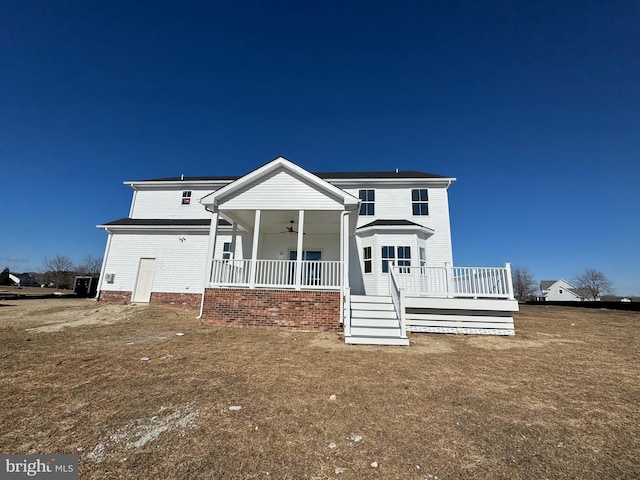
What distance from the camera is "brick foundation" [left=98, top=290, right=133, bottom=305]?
14.0 meters

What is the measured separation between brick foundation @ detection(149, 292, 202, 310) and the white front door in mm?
482

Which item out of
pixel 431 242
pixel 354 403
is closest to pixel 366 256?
pixel 431 242

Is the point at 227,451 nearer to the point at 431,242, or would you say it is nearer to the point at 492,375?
the point at 492,375

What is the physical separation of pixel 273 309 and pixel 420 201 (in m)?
10.7

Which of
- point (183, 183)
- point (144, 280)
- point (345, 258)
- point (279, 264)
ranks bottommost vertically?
point (144, 280)

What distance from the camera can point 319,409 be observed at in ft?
11.3

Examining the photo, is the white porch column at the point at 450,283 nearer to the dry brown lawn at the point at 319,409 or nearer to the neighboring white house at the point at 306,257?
the neighboring white house at the point at 306,257

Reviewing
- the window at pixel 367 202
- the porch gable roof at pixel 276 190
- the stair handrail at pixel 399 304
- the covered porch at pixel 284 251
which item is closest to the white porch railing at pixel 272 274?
the covered porch at pixel 284 251

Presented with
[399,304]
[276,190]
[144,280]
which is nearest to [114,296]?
[144,280]

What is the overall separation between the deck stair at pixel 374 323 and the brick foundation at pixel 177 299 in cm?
884

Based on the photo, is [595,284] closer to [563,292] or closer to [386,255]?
[563,292]

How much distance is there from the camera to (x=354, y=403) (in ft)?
12.0

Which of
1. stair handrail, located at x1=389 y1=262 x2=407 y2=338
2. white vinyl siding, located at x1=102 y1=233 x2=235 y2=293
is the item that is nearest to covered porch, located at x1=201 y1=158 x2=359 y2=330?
stair handrail, located at x1=389 y1=262 x2=407 y2=338

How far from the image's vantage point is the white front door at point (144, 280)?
1402cm
